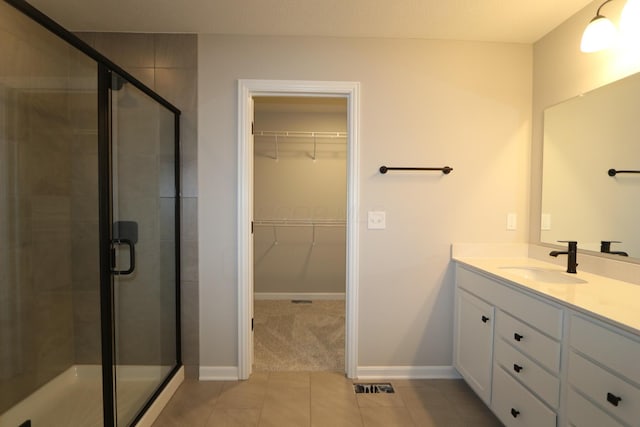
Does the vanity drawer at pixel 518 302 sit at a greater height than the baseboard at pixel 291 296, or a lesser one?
greater

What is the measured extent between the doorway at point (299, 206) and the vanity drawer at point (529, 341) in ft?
6.97

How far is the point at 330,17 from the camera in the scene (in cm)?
190

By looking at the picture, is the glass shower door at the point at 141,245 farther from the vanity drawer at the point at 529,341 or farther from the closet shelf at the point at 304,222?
the vanity drawer at the point at 529,341

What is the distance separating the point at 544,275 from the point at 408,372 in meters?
1.13

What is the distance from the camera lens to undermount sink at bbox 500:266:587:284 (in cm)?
169

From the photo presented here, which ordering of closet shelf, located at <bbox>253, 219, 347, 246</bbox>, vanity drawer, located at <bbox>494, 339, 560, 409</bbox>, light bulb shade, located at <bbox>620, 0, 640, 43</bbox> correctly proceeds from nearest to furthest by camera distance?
vanity drawer, located at <bbox>494, 339, 560, 409</bbox> → light bulb shade, located at <bbox>620, 0, 640, 43</bbox> → closet shelf, located at <bbox>253, 219, 347, 246</bbox>

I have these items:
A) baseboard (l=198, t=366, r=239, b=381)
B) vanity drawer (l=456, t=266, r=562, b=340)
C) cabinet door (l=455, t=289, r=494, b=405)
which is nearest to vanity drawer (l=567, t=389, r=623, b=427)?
vanity drawer (l=456, t=266, r=562, b=340)

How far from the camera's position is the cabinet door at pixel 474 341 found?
175 centimetres

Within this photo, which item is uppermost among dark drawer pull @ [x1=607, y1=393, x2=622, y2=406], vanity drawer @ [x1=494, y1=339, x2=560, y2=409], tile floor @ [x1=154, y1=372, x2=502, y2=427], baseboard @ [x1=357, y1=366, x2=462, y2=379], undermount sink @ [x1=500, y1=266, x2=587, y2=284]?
undermount sink @ [x1=500, y1=266, x2=587, y2=284]

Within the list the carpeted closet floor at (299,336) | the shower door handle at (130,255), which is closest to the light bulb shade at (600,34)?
the carpeted closet floor at (299,336)

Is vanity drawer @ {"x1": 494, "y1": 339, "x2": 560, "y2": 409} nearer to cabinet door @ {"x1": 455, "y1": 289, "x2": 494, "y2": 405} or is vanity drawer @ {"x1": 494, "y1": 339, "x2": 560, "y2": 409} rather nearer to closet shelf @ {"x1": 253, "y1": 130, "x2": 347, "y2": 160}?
cabinet door @ {"x1": 455, "y1": 289, "x2": 494, "y2": 405}

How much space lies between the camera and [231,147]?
6.97 ft

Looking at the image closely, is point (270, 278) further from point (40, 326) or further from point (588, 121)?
point (588, 121)

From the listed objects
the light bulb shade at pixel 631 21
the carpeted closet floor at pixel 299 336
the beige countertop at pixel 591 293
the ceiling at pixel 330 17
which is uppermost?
the ceiling at pixel 330 17
